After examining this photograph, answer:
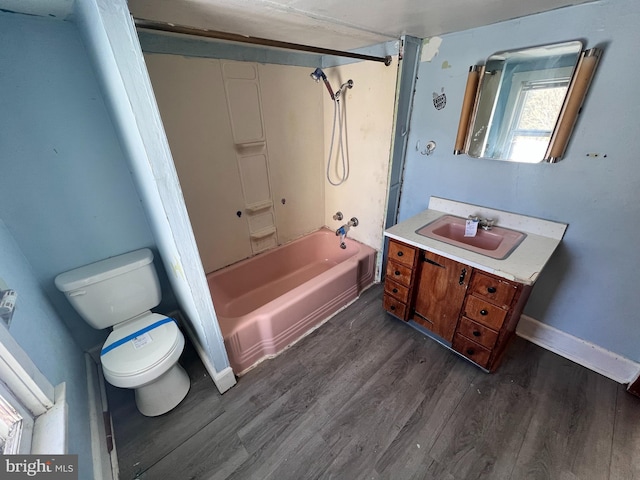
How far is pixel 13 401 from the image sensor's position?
0.74 meters

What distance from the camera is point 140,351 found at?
128 centimetres

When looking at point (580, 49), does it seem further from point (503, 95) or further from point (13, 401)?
point (13, 401)

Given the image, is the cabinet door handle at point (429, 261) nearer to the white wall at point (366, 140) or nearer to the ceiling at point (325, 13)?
the white wall at point (366, 140)

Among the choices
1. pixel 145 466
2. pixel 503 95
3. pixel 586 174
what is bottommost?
pixel 145 466

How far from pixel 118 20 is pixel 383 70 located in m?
1.48

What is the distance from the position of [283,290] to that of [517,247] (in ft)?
5.71

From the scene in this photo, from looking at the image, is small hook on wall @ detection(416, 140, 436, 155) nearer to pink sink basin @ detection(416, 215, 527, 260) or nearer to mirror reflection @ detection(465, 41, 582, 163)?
mirror reflection @ detection(465, 41, 582, 163)

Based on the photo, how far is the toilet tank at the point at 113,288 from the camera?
51.5 inches

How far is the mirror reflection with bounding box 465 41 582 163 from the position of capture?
1.23 meters

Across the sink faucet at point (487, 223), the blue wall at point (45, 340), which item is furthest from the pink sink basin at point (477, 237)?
the blue wall at point (45, 340)

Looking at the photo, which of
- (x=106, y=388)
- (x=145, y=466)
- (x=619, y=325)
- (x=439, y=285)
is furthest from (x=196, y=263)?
(x=619, y=325)

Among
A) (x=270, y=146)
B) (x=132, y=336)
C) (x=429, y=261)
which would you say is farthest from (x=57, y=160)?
(x=429, y=261)

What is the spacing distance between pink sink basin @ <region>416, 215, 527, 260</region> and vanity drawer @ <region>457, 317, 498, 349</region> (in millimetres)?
416

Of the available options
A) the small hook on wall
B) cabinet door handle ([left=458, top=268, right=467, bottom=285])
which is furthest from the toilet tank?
the small hook on wall
